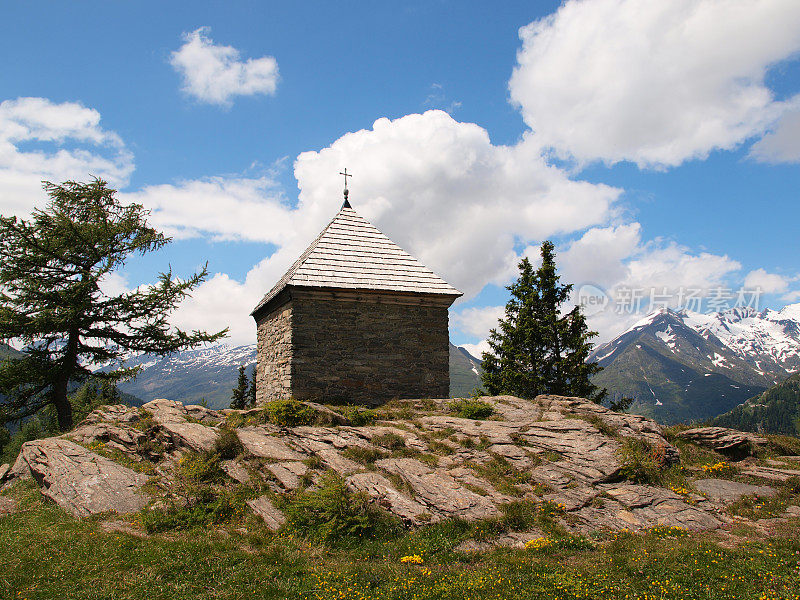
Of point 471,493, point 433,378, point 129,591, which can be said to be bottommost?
point 129,591

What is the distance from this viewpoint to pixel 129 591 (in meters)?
6.61

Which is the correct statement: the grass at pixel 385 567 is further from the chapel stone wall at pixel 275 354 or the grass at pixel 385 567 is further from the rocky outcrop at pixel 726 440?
the chapel stone wall at pixel 275 354

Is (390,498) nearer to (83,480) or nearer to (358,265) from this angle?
(83,480)

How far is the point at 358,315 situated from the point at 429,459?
22.4 ft

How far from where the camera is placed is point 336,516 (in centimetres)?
850

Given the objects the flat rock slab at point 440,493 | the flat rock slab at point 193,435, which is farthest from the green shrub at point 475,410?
the flat rock slab at point 193,435

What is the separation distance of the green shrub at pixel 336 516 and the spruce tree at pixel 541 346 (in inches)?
731

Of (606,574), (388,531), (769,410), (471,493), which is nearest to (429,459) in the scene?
(471,493)

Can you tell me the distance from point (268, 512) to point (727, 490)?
9.97 metres

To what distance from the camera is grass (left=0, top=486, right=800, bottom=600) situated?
6.43 metres

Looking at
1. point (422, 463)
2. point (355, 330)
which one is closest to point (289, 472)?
point (422, 463)

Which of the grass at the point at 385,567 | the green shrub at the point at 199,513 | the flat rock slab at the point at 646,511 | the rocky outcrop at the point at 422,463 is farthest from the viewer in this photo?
the rocky outcrop at the point at 422,463

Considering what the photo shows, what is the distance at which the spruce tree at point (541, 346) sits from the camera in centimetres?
2544

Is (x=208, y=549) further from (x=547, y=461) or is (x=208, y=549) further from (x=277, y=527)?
(x=547, y=461)
